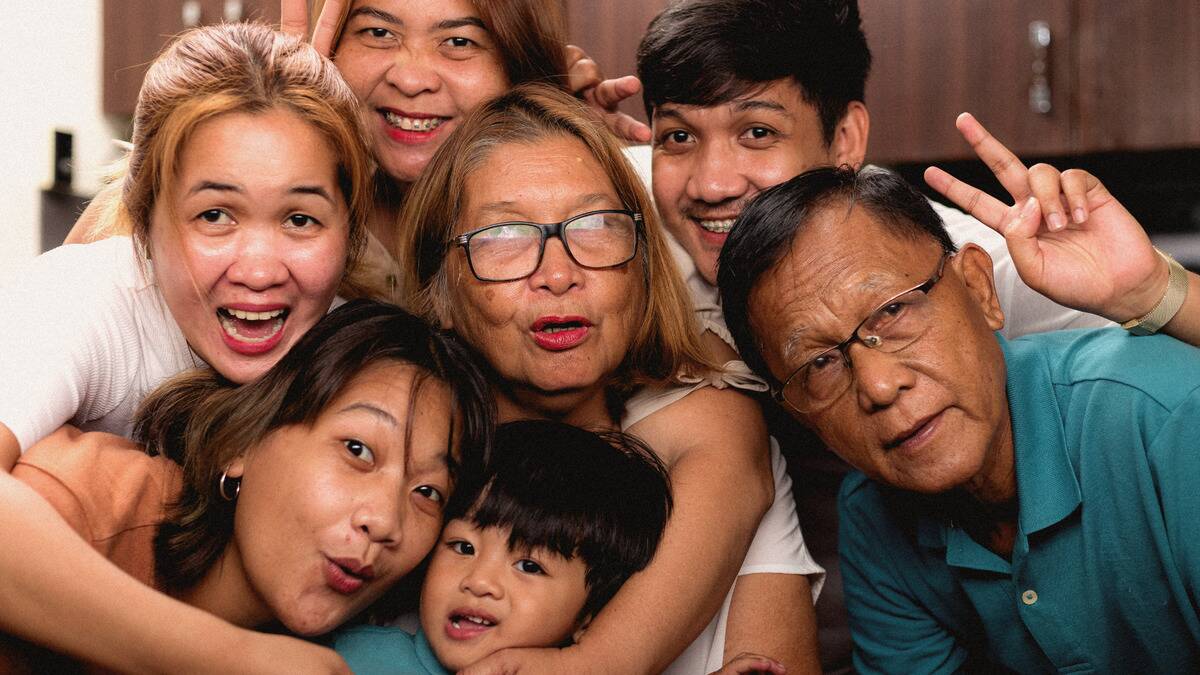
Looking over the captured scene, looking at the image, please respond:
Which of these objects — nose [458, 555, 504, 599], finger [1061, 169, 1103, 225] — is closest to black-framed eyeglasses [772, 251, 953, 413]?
finger [1061, 169, 1103, 225]

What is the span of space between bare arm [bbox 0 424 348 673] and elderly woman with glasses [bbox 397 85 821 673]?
1.66 feet

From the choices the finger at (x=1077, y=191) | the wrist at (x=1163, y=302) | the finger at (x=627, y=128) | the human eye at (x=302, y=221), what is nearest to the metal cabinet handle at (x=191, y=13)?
the finger at (x=627, y=128)

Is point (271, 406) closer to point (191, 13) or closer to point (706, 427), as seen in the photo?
point (706, 427)

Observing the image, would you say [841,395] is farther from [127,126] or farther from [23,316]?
[127,126]

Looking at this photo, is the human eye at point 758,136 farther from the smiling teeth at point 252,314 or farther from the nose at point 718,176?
the smiling teeth at point 252,314

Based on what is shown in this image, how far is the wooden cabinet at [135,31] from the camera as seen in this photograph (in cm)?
430

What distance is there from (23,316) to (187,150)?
1.15 ft

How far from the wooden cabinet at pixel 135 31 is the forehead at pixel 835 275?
10.6 ft

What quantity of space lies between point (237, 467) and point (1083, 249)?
1.31 meters

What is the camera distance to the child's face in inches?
64.7

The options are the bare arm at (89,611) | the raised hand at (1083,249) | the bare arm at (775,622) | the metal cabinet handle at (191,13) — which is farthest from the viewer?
the metal cabinet handle at (191,13)

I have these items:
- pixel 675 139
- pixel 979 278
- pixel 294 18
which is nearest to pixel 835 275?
pixel 979 278

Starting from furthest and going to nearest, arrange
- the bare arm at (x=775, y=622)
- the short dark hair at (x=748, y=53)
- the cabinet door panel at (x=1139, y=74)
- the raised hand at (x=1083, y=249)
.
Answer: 1. the cabinet door panel at (x=1139, y=74)
2. the short dark hair at (x=748, y=53)
3. the bare arm at (x=775, y=622)
4. the raised hand at (x=1083, y=249)

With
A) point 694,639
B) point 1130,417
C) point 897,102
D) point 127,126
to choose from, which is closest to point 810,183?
point 1130,417
